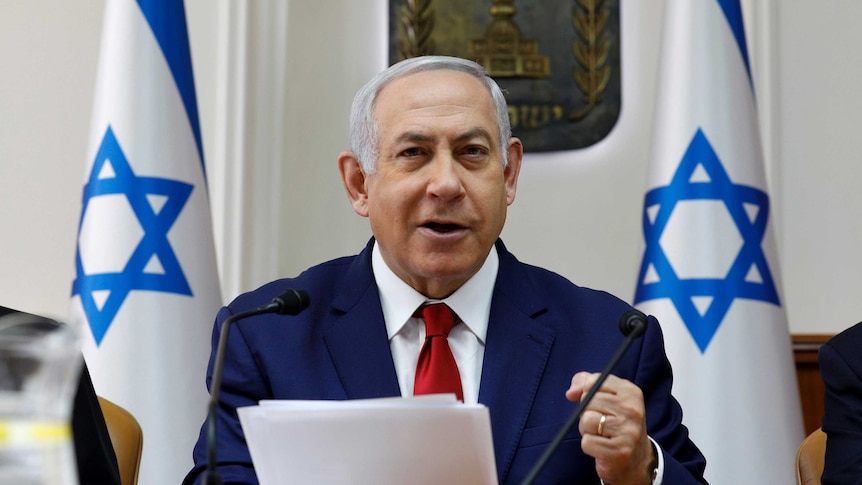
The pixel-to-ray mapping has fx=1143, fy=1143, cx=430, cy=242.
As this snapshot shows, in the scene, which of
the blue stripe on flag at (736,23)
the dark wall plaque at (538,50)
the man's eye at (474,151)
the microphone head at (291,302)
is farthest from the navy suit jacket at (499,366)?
the dark wall plaque at (538,50)

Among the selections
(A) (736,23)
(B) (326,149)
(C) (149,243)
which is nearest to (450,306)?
(C) (149,243)

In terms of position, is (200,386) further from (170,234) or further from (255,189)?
(255,189)

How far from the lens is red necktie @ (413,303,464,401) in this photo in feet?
7.45

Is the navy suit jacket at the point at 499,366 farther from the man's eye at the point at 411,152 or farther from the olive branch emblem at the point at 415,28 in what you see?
the olive branch emblem at the point at 415,28

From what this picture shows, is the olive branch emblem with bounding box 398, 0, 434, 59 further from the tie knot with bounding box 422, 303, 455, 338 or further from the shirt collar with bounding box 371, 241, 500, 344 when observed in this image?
the tie knot with bounding box 422, 303, 455, 338

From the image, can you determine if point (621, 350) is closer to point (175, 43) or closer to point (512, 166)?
point (512, 166)

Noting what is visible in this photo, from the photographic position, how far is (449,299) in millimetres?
2465

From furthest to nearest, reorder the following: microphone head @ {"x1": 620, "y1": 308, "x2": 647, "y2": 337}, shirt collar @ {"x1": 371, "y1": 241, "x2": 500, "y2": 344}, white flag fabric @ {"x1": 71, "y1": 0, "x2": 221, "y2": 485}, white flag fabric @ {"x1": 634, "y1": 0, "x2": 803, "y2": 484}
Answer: white flag fabric @ {"x1": 634, "y1": 0, "x2": 803, "y2": 484}
white flag fabric @ {"x1": 71, "y1": 0, "x2": 221, "y2": 485}
shirt collar @ {"x1": 371, "y1": 241, "x2": 500, "y2": 344}
microphone head @ {"x1": 620, "y1": 308, "x2": 647, "y2": 337}

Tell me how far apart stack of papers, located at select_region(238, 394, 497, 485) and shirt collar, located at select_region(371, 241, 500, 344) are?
689 mm

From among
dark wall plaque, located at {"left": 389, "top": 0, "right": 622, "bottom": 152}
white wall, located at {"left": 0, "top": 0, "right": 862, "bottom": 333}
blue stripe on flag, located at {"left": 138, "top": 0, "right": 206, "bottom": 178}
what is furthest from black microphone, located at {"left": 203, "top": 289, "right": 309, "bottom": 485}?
dark wall plaque, located at {"left": 389, "top": 0, "right": 622, "bottom": 152}

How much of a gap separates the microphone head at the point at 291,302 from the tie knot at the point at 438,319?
591mm

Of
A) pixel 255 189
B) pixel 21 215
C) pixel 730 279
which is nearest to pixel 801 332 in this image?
pixel 730 279

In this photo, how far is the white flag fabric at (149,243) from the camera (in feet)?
11.2

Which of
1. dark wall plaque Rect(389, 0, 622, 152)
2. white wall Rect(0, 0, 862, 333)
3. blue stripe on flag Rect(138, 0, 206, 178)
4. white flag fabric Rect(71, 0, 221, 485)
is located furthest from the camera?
dark wall plaque Rect(389, 0, 622, 152)
